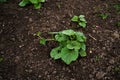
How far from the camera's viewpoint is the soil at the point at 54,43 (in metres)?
3.26

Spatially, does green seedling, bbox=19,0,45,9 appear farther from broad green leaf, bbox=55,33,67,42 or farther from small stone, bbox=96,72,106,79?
small stone, bbox=96,72,106,79

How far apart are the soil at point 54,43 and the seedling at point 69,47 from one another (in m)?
0.10

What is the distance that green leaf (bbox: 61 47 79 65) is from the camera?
3.24 m

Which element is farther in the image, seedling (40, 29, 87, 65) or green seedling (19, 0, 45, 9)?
green seedling (19, 0, 45, 9)

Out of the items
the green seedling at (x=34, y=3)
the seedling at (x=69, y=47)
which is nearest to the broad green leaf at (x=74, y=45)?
the seedling at (x=69, y=47)

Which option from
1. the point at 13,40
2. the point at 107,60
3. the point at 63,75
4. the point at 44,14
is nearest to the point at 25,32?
the point at 13,40

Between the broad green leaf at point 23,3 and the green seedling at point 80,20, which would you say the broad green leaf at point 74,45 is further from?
the broad green leaf at point 23,3

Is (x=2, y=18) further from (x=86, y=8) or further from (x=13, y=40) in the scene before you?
(x=86, y=8)

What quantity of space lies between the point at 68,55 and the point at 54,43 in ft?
1.28

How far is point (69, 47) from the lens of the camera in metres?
3.24

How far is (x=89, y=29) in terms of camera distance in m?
3.79

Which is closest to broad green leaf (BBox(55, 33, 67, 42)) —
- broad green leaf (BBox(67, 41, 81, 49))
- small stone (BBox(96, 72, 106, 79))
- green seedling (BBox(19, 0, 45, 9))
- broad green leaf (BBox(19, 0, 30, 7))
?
broad green leaf (BBox(67, 41, 81, 49))

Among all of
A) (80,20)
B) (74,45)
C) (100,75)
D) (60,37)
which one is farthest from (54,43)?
(100,75)

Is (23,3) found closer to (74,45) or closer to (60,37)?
(60,37)
